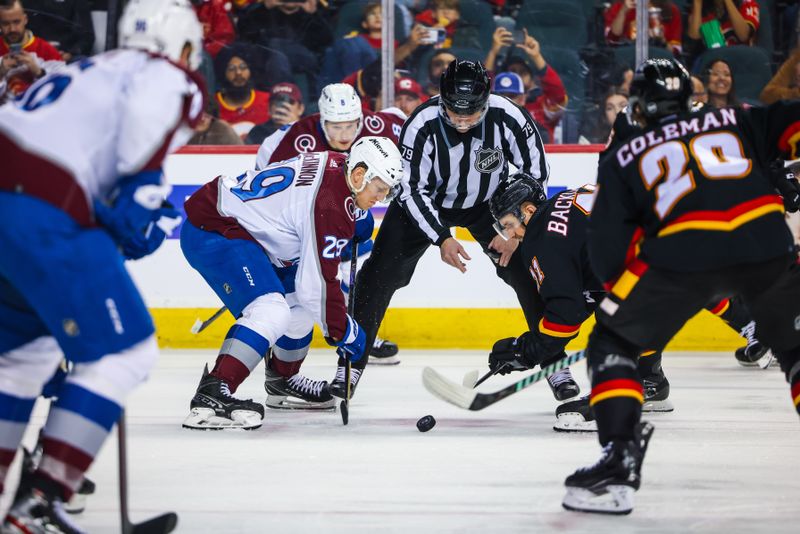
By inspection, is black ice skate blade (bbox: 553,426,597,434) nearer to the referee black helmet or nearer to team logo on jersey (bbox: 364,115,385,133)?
the referee black helmet

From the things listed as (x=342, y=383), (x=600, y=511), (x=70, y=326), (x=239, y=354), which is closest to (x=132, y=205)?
(x=70, y=326)

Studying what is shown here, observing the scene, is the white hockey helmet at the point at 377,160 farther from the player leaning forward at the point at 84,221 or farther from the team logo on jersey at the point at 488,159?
the player leaning forward at the point at 84,221

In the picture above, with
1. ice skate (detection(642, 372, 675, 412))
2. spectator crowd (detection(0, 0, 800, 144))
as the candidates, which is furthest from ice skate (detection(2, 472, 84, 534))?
spectator crowd (detection(0, 0, 800, 144))

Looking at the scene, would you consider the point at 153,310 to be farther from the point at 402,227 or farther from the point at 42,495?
the point at 42,495

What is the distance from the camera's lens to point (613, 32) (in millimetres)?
5945

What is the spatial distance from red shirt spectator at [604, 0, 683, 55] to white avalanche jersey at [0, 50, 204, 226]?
4206mm

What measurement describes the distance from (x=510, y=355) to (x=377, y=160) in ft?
2.48

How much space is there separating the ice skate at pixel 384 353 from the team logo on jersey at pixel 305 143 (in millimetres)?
1010

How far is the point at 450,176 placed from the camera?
460cm

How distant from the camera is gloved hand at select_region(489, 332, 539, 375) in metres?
3.67

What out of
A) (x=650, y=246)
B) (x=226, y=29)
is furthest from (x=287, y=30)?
(x=650, y=246)

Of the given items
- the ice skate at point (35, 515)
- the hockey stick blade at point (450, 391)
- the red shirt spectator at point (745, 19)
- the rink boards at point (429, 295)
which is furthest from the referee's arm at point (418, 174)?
the ice skate at point (35, 515)

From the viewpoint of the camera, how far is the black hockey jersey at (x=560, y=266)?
3555mm

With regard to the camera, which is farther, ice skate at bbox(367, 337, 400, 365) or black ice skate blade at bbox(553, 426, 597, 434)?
ice skate at bbox(367, 337, 400, 365)
